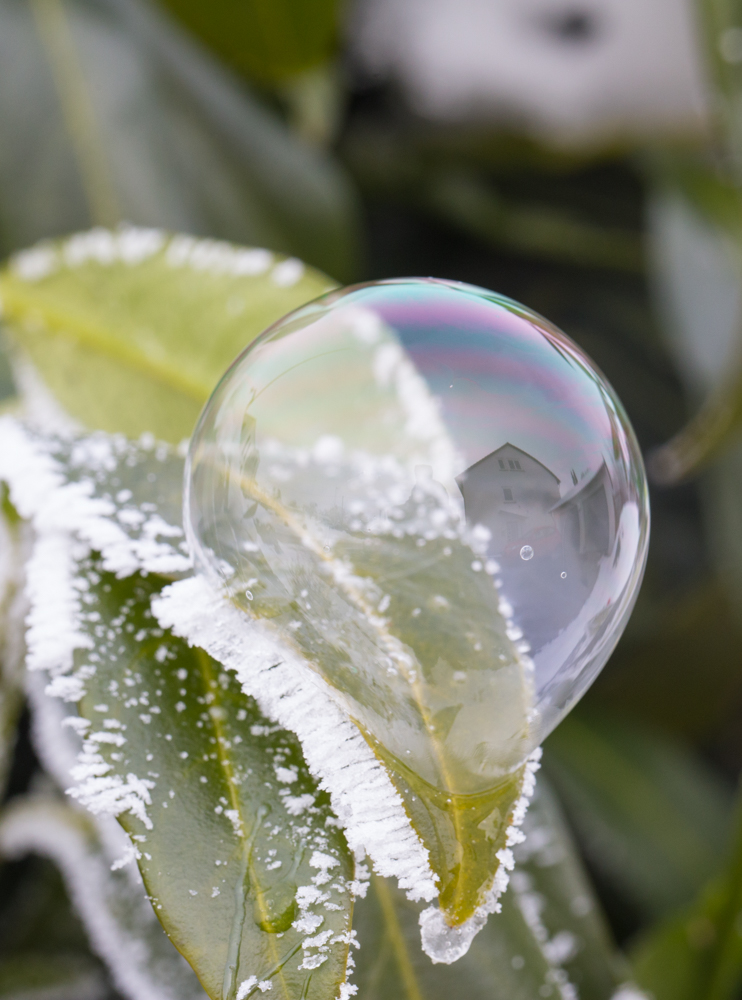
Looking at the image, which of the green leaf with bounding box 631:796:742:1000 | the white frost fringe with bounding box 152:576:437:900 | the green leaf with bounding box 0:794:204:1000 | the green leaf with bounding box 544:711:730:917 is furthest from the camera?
the green leaf with bounding box 544:711:730:917

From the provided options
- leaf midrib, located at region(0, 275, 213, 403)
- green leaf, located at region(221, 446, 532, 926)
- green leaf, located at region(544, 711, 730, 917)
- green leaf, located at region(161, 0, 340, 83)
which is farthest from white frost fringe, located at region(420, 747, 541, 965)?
green leaf, located at region(161, 0, 340, 83)

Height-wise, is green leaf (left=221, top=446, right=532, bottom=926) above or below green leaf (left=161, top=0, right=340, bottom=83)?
below

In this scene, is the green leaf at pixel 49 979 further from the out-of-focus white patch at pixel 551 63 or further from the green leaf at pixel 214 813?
the out-of-focus white patch at pixel 551 63

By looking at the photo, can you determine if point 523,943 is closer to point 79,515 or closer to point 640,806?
point 79,515

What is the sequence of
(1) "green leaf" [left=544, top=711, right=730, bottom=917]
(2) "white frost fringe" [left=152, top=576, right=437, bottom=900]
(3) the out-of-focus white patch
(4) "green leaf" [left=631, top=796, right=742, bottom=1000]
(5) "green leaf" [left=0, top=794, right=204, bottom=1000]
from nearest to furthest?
(2) "white frost fringe" [left=152, top=576, right=437, bottom=900]
(5) "green leaf" [left=0, top=794, right=204, bottom=1000]
(4) "green leaf" [left=631, top=796, right=742, bottom=1000]
(1) "green leaf" [left=544, top=711, right=730, bottom=917]
(3) the out-of-focus white patch

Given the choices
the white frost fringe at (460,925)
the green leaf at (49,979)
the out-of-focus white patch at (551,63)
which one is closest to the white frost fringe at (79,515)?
the white frost fringe at (460,925)

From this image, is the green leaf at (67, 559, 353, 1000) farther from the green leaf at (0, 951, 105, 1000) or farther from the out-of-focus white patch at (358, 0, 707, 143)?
the out-of-focus white patch at (358, 0, 707, 143)

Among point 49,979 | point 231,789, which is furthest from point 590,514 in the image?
point 49,979
